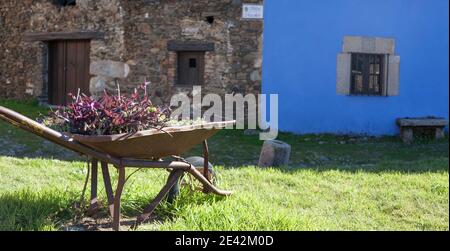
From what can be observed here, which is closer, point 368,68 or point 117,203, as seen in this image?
point 117,203

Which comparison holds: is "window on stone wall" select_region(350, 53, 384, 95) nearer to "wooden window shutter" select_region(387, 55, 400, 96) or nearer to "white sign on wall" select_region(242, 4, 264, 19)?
"wooden window shutter" select_region(387, 55, 400, 96)

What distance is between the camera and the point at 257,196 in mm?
4648

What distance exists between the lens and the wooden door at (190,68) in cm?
1054

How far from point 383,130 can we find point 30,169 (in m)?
7.09

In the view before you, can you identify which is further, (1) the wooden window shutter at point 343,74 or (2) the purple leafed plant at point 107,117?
(1) the wooden window shutter at point 343,74

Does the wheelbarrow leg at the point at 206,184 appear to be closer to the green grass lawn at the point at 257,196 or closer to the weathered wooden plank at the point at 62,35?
the green grass lawn at the point at 257,196

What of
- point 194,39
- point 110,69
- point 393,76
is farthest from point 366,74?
point 110,69

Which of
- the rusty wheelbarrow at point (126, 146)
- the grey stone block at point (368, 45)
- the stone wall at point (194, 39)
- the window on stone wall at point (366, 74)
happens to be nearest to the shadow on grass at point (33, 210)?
the rusty wheelbarrow at point (126, 146)

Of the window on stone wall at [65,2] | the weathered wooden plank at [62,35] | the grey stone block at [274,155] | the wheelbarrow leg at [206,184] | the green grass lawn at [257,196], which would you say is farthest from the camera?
the window on stone wall at [65,2]

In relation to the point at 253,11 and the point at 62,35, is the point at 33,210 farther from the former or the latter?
the point at 62,35

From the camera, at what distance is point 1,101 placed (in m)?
12.5

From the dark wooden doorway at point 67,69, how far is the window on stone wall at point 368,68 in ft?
17.9

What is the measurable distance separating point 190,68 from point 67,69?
3.13m

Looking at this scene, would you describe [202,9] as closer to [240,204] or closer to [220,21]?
[220,21]
